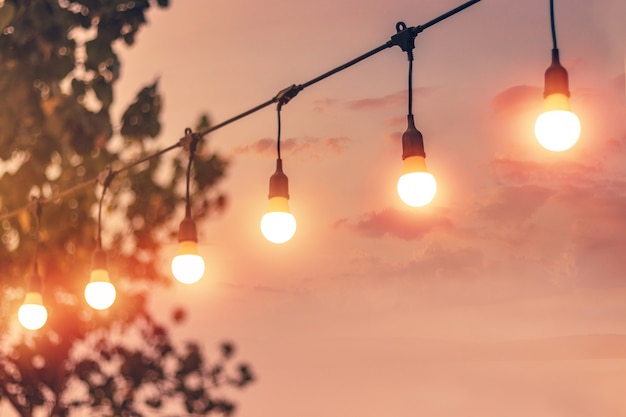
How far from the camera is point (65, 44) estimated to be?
630 centimetres

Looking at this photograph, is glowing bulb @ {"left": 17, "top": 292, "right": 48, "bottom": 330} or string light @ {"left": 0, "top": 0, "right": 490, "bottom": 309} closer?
string light @ {"left": 0, "top": 0, "right": 490, "bottom": 309}

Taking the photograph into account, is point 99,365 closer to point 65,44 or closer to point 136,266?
point 136,266

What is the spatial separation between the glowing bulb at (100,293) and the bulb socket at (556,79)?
3498 millimetres

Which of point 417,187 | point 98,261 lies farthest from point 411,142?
point 98,261


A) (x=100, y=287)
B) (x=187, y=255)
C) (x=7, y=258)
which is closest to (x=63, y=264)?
(x=7, y=258)

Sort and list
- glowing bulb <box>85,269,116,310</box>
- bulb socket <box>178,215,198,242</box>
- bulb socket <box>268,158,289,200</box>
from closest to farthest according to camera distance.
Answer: bulb socket <box>268,158,289,200</box>
bulb socket <box>178,215,198,242</box>
glowing bulb <box>85,269,116,310</box>

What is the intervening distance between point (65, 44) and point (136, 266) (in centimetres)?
700

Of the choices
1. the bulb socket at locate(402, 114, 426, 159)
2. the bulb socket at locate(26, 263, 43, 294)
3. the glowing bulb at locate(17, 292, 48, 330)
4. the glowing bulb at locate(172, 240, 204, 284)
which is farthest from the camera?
the bulb socket at locate(26, 263, 43, 294)

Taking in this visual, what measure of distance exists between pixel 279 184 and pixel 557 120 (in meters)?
1.84

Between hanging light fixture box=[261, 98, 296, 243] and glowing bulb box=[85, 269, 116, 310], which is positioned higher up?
glowing bulb box=[85, 269, 116, 310]

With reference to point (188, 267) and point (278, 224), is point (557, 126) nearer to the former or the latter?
point (278, 224)

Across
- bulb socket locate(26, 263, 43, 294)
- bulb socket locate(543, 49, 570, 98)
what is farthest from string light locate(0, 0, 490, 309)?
bulb socket locate(26, 263, 43, 294)

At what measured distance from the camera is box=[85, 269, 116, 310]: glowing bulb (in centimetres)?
607

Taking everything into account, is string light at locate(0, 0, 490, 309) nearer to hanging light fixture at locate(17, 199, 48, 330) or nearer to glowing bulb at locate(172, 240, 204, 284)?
glowing bulb at locate(172, 240, 204, 284)
